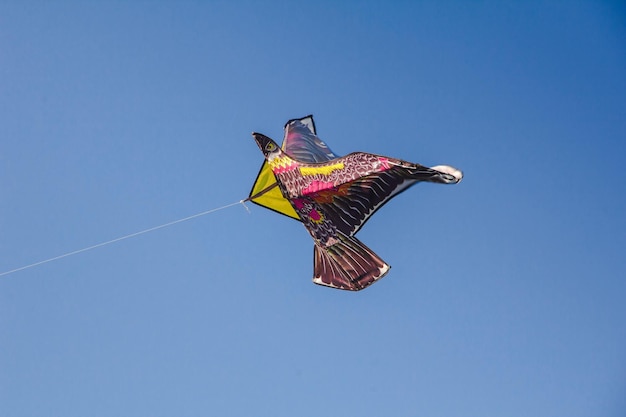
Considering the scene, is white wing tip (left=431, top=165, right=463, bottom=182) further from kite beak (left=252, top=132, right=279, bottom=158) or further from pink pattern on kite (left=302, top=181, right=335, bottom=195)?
kite beak (left=252, top=132, right=279, bottom=158)

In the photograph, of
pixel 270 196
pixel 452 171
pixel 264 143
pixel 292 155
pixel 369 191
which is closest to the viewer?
pixel 452 171

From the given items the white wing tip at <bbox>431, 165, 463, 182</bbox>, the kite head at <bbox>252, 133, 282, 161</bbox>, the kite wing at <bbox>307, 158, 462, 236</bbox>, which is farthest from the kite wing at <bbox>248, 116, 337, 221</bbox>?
the white wing tip at <bbox>431, 165, 463, 182</bbox>

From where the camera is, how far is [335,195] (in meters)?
13.6

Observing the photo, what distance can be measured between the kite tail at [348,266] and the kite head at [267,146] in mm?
2015

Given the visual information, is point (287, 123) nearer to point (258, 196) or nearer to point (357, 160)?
point (258, 196)

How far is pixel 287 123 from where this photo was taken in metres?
16.3

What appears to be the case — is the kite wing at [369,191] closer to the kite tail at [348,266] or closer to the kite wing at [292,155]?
the kite tail at [348,266]

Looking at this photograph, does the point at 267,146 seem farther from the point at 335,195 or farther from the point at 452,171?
→ the point at 452,171

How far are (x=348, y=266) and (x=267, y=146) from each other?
8.97 feet

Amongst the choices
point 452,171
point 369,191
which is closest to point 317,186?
point 369,191

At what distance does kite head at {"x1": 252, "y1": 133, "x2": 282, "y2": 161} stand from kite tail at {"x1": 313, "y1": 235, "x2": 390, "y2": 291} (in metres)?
2.01

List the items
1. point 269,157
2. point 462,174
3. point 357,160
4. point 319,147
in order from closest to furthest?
1. point 462,174
2. point 357,160
3. point 269,157
4. point 319,147

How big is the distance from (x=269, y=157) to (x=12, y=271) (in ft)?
15.9

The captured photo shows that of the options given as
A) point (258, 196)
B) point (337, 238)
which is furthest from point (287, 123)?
point (337, 238)
